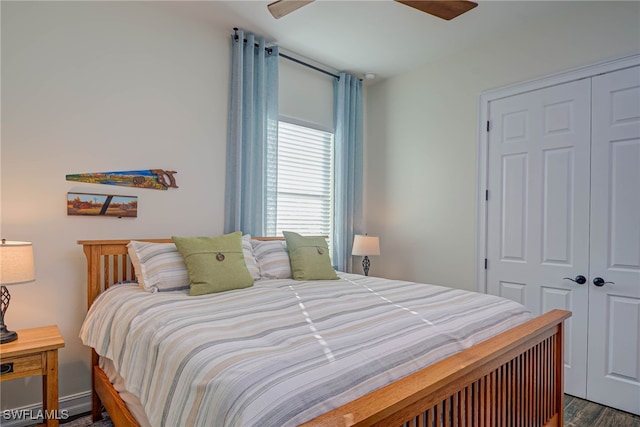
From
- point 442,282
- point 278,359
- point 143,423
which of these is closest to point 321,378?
point 278,359

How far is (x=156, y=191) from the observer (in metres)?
2.83

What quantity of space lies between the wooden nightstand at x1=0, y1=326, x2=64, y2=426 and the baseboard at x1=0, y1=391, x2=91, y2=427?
0.71 feet

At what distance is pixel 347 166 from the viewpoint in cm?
405

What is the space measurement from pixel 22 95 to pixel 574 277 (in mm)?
3886

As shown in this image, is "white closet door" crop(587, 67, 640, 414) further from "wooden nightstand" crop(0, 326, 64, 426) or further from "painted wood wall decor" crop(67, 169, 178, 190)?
"wooden nightstand" crop(0, 326, 64, 426)

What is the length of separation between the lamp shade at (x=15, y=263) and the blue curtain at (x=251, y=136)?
1405 millimetres

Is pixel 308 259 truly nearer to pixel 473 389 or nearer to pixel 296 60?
pixel 473 389

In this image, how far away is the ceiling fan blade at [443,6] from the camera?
196cm

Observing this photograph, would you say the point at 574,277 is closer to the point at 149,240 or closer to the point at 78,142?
the point at 149,240

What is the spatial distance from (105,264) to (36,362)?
719mm

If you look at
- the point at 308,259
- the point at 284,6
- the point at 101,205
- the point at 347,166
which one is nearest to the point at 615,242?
the point at 308,259

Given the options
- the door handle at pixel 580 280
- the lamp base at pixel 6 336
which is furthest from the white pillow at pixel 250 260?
the door handle at pixel 580 280

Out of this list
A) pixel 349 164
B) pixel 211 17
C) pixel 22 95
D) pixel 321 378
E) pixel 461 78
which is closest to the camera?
pixel 321 378

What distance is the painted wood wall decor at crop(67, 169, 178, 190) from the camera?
8.30ft
